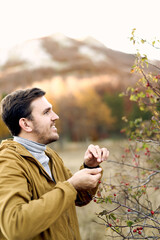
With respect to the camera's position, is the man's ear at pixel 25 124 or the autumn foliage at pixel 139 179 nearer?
the man's ear at pixel 25 124

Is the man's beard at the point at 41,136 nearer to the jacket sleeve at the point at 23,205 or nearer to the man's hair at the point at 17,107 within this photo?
the man's hair at the point at 17,107

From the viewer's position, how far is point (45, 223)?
1481mm

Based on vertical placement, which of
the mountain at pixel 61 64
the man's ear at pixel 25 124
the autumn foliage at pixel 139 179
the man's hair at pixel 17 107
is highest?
the man's hair at pixel 17 107

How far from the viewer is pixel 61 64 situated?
32.5 m

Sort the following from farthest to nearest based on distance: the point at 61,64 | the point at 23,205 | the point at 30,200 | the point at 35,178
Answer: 1. the point at 61,64
2. the point at 35,178
3. the point at 30,200
4. the point at 23,205

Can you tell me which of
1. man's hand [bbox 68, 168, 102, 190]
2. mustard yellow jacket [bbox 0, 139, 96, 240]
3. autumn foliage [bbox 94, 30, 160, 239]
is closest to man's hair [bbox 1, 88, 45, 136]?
mustard yellow jacket [bbox 0, 139, 96, 240]

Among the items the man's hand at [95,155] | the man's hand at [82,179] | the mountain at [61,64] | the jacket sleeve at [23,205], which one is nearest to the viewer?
the jacket sleeve at [23,205]

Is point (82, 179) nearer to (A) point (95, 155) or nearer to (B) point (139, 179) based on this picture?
(A) point (95, 155)

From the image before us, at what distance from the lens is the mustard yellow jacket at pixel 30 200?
1.42 meters

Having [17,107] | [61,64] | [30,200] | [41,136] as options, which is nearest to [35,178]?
[30,200]

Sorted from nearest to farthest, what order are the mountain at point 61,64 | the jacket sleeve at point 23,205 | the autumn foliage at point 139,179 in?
the jacket sleeve at point 23,205, the autumn foliage at point 139,179, the mountain at point 61,64

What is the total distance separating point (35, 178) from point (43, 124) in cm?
37

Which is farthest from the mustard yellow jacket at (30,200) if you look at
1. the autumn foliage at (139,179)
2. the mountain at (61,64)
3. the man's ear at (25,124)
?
the mountain at (61,64)

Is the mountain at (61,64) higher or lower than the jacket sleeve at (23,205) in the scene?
lower
